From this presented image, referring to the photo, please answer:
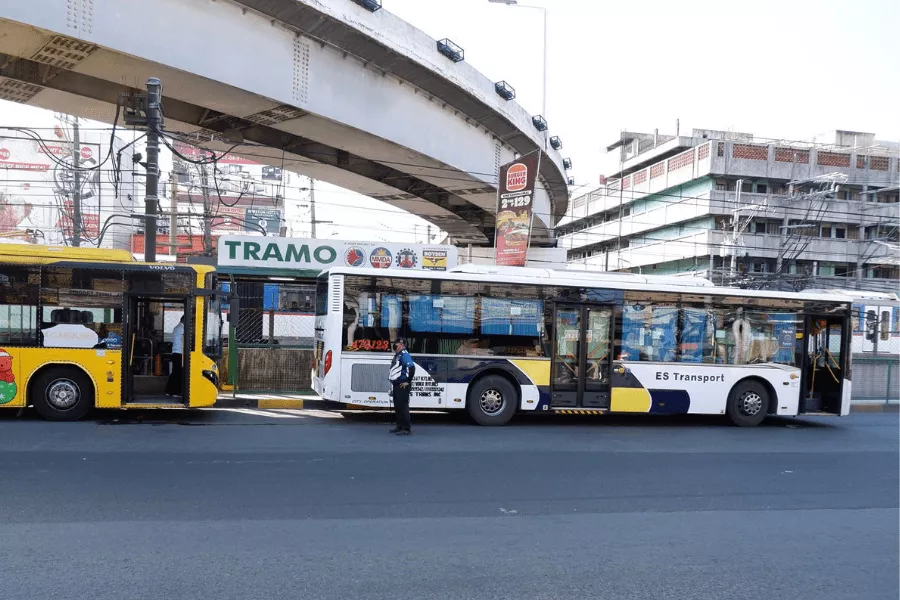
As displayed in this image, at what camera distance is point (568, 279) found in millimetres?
13492

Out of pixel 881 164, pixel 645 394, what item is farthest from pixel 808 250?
pixel 645 394

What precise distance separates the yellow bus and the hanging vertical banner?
10.3 metres

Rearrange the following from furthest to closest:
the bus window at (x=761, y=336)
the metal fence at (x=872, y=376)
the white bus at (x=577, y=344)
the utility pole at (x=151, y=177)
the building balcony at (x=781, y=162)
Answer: the building balcony at (x=781, y=162) → the metal fence at (x=872, y=376) → the bus window at (x=761, y=336) → the utility pole at (x=151, y=177) → the white bus at (x=577, y=344)

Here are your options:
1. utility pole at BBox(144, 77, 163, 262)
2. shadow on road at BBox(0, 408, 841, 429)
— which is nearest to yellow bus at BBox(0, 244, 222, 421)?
shadow on road at BBox(0, 408, 841, 429)

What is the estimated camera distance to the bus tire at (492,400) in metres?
12.8

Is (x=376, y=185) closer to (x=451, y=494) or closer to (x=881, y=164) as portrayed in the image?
(x=451, y=494)

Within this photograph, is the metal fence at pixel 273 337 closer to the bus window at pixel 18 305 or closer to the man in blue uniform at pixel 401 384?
the bus window at pixel 18 305

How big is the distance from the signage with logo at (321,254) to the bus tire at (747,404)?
7425 mm

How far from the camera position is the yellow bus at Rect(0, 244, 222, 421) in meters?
11.8

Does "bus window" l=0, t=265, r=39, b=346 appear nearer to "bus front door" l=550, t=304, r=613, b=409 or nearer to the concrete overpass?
the concrete overpass

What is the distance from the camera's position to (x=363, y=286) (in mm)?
12602

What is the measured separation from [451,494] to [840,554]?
3.74 m

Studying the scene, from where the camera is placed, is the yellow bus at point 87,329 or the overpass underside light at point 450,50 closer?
the yellow bus at point 87,329

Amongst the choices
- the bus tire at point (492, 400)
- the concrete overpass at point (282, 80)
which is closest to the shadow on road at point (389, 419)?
the bus tire at point (492, 400)
